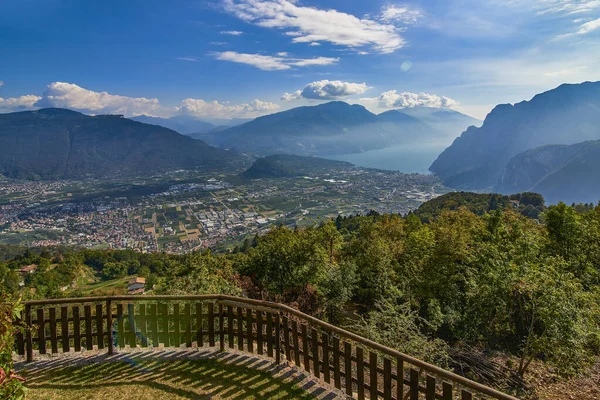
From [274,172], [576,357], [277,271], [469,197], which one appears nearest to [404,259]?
[277,271]

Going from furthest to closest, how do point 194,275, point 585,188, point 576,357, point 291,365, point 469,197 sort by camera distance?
1. point 585,188
2. point 469,197
3. point 194,275
4. point 576,357
5. point 291,365

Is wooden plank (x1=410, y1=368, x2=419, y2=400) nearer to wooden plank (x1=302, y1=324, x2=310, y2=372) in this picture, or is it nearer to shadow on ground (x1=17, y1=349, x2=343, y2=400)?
shadow on ground (x1=17, y1=349, x2=343, y2=400)

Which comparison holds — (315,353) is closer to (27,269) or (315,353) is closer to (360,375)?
(360,375)

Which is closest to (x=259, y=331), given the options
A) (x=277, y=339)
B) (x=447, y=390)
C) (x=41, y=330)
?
(x=277, y=339)

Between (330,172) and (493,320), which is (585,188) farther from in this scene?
(493,320)

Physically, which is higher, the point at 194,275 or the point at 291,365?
the point at 291,365

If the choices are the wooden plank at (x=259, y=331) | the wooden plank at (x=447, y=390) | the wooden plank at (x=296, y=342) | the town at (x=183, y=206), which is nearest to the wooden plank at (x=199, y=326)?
the wooden plank at (x=259, y=331)
